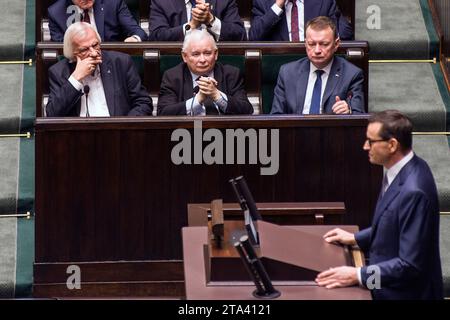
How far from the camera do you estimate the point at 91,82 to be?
3818mm

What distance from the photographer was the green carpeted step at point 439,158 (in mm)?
3943

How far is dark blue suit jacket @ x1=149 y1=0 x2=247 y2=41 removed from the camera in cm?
421

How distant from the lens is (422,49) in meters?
4.62

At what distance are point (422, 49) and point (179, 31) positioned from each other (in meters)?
0.97

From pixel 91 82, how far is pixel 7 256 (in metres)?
0.57

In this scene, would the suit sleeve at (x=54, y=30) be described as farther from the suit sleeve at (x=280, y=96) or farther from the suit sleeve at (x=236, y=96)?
the suit sleeve at (x=280, y=96)

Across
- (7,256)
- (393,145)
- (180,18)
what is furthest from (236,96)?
(393,145)

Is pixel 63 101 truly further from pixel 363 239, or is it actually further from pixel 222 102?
pixel 363 239

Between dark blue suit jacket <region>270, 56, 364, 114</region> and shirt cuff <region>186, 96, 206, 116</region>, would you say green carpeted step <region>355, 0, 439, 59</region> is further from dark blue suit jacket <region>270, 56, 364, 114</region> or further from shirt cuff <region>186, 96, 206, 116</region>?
shirt cuff <region>186, 96, 206, 116</region>

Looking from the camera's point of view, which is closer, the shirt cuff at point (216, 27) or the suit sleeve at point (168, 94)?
the suit sleeve at point (168, 94)

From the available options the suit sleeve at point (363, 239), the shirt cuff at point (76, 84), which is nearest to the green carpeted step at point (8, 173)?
the shirt cuff at point (76, 84)

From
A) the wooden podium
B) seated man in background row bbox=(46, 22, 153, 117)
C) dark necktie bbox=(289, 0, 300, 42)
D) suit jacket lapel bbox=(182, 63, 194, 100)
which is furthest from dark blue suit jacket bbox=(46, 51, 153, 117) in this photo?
the wooden podium

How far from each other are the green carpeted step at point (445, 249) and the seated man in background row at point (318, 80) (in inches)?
17.3
